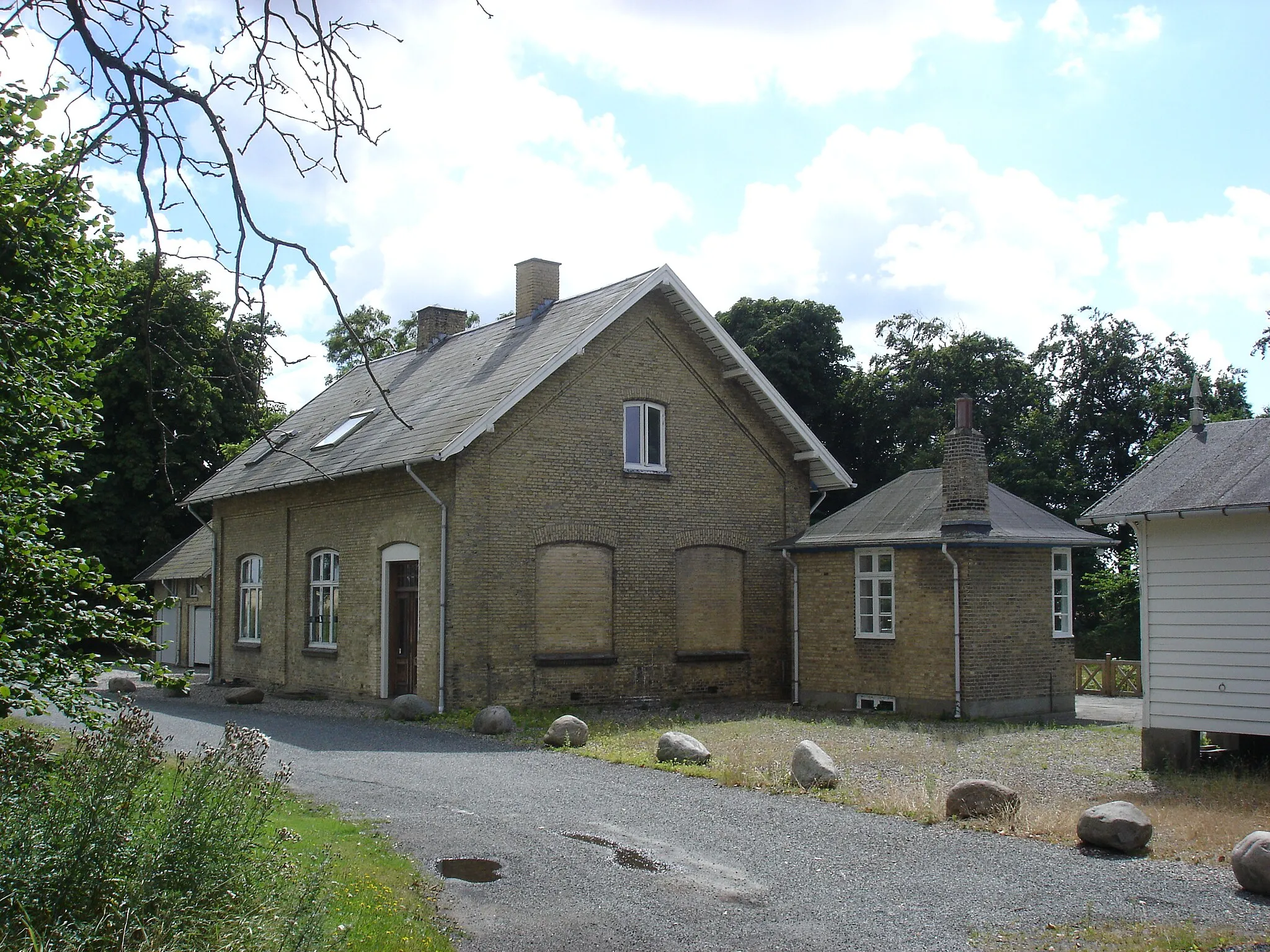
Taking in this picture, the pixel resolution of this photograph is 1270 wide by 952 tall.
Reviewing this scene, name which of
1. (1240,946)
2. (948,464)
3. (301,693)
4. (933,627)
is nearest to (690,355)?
(948,464)

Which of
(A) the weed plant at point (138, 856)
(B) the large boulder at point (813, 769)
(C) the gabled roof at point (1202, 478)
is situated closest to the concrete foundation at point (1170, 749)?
(C) the gabled roof at point (1202, 478)

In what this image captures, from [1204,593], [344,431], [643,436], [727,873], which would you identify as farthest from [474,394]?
[727,873]

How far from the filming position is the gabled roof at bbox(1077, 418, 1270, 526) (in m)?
12.9

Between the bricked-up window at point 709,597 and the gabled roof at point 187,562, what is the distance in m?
15.7

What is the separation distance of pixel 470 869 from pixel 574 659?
1171 centimetres

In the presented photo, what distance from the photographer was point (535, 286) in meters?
25.2

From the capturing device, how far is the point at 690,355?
896 inches

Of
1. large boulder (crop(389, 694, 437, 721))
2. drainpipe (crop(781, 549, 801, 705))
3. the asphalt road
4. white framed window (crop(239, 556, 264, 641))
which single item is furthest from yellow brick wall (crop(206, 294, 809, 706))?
the asphalt road

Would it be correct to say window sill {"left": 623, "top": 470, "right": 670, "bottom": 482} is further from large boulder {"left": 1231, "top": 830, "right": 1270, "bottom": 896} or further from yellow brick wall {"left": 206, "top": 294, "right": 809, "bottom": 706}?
large boulder {"left": 1231, "top": 830, "right": 1270, "bottom": 896}

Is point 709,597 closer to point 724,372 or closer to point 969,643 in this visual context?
point 724,372

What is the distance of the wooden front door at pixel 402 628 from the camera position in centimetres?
2081

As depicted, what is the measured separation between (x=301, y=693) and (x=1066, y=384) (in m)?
32.8

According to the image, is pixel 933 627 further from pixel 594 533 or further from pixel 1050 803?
pixel 1050 803

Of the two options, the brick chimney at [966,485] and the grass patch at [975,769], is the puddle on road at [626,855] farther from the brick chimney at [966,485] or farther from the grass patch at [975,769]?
the brick chimney at [966,485]
